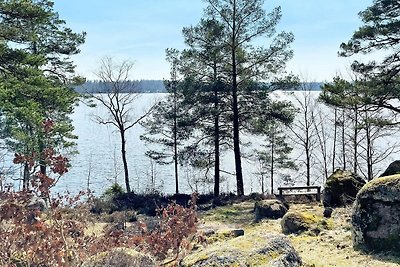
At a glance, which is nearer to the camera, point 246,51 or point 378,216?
point 378,216

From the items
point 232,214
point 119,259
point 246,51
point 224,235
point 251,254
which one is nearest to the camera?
point 119,259

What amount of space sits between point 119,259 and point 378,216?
4783mm

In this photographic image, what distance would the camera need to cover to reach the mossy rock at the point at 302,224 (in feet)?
28.6

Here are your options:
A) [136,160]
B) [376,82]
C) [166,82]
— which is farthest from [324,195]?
[136,160]

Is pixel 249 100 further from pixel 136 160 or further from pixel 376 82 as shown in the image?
pixel 136 160

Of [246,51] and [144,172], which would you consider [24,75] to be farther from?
[144,172]

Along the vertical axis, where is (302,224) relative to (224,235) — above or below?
above

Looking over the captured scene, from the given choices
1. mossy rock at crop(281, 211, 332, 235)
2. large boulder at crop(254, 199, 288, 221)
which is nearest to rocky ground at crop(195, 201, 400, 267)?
mossy rock at crop(281, 211, 332, 235)

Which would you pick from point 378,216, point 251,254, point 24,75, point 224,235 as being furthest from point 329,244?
point 24,75

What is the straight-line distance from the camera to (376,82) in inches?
520

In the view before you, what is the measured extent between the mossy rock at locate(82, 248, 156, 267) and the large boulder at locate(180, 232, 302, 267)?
2.39 feet

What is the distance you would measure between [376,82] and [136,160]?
2372 cm

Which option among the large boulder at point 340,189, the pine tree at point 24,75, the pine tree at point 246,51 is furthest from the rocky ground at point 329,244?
the pine tree at point 246,51

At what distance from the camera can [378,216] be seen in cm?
687
